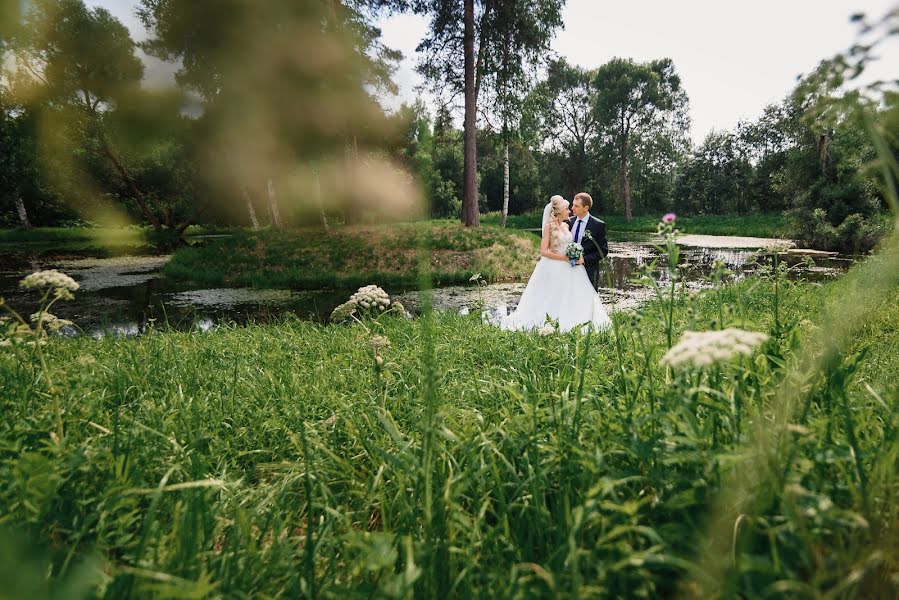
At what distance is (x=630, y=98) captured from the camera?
4019cm

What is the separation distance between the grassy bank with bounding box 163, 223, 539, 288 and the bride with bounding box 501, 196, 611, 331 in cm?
546

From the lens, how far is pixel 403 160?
1223 inches

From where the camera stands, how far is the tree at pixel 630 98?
3909cm

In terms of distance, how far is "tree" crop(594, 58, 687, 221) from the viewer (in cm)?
3909

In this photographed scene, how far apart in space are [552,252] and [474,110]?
13567 millimetres

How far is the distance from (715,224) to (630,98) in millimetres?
15127

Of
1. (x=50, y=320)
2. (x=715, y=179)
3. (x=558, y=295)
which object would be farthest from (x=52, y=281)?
(x=715, y=179)

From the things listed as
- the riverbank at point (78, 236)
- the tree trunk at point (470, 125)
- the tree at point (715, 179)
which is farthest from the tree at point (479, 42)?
the tree at point (715, 179)

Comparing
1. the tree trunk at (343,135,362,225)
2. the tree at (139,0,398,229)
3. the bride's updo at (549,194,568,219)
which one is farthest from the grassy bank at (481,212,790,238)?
the bride's updo at (549,194,568,219)

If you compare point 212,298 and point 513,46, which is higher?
point 513,46

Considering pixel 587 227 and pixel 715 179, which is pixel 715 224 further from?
pixel 587 227

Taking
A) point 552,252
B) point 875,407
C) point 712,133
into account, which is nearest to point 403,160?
point 552,252

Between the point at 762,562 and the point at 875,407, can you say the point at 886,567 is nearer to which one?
the point at 762,562

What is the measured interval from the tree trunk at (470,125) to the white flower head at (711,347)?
60.2 feet
